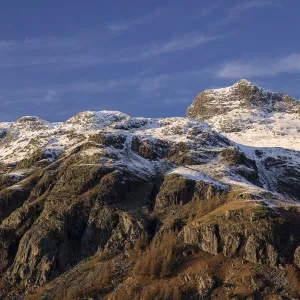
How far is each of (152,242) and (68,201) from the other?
149ft

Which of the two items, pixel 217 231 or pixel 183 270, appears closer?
pixel 183 270

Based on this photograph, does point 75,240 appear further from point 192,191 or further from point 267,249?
point 267,249

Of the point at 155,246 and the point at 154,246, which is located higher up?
the point at 155,246

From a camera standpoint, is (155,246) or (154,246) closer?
(154,246)

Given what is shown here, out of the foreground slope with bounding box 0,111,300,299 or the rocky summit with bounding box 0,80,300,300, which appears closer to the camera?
the rocky summit with bounding box 0,80,300,300

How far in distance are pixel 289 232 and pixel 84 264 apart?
62838 millimetres

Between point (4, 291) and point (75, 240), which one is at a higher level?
point (75, 240)

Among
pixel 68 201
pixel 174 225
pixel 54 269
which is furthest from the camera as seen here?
pixel 68 201

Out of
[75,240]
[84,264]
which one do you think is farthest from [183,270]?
[75,240]

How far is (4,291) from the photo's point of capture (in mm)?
157875

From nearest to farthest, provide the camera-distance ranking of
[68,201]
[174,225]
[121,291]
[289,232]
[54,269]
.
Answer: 1. [121,291]
2. [289,232]
3. [54,269]
4. [174,225]
5. [68,201]

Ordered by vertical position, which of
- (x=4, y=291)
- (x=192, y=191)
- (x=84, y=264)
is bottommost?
(x=4, y=291)

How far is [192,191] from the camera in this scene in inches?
7825

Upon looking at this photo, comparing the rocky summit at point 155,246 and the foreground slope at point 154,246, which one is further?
the foreground slope at point 154,246
